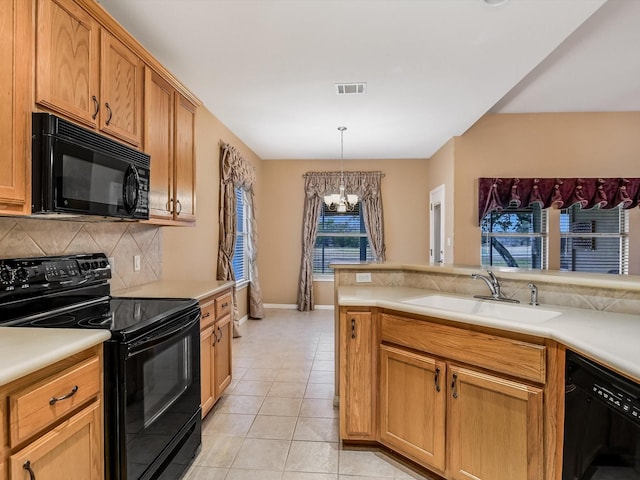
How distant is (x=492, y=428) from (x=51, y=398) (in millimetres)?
1780

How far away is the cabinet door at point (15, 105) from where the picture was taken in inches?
52.1

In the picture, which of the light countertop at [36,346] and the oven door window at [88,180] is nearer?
the light countertop at [36,346]

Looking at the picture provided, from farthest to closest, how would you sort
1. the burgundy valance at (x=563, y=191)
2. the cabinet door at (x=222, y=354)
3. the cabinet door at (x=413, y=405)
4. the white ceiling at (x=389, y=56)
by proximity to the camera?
the burgundy valance at (x=563, y=191)
the cabinet door at (x=222, y=354)
the white ceiling at (x=389, y=56)
the cabinet door at (x=413, y=405)

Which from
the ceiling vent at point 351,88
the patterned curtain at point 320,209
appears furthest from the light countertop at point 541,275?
the patterned curtain at point 320,209

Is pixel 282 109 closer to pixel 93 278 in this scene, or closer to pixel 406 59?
pixel 406 59

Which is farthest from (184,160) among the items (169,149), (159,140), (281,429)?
(281,429)

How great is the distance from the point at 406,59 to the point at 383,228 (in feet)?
12.3

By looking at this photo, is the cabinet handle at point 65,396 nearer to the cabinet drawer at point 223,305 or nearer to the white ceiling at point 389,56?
the cabinet drawer at point 223,305

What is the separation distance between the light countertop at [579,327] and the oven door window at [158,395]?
0.94m

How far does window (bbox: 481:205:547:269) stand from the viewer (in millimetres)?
4926

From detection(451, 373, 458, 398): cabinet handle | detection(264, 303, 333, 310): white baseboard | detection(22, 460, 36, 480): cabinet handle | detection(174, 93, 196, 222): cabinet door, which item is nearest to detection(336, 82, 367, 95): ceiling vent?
detection(174, 93, 196, 222): cabinet door

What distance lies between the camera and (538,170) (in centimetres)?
471

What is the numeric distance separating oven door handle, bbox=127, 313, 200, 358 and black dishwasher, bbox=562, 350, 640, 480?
5.78ft

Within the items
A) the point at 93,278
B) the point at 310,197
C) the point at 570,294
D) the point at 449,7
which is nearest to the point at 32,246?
the point at 93,278
